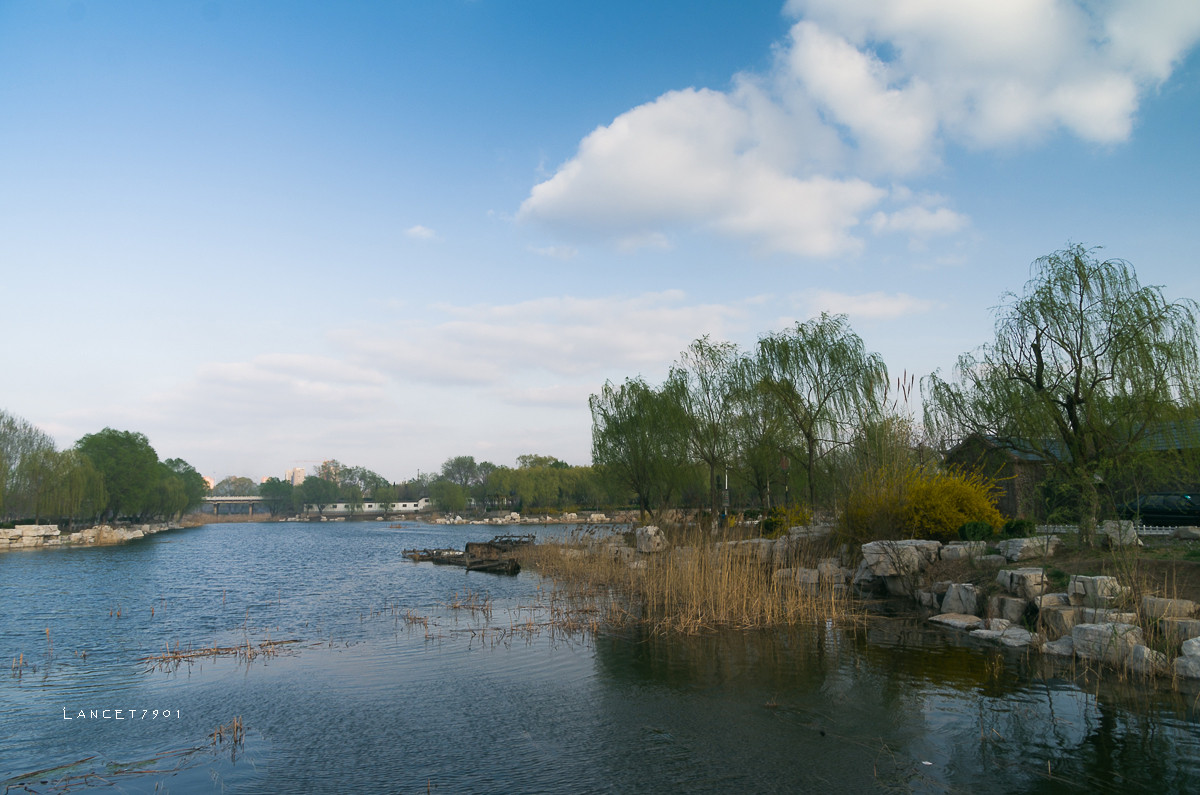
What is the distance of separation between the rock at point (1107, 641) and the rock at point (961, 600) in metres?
3.21

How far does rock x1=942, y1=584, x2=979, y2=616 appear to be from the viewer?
13612 millimetres

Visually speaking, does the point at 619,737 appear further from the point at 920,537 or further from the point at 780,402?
the point at 780,402

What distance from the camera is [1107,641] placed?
9.70 metres

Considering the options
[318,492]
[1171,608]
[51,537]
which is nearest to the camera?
[1171,608]

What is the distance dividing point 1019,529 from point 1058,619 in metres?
4.83

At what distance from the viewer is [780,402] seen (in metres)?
26.2

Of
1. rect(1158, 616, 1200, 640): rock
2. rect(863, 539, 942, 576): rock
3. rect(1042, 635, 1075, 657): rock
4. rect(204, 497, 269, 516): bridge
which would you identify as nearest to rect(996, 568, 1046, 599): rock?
rect(1042, 635, 1075, 657): rock

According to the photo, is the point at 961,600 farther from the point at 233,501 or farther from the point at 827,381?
the point at 233,501

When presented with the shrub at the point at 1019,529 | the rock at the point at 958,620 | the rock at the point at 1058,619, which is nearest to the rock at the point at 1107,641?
the rock at the point at 1058,619

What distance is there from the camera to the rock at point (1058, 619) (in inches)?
434

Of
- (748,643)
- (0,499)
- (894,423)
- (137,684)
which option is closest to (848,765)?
(748,643)

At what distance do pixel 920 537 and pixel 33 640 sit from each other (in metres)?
20.3

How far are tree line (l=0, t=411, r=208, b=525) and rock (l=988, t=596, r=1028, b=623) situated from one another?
57.6 meters

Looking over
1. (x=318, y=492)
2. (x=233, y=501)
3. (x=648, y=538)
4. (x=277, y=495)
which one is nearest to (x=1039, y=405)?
(x=648, y=538)
